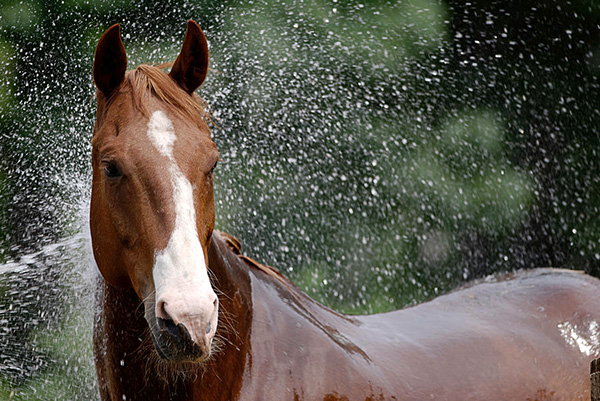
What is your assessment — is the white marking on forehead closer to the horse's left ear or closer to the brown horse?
the brown horse

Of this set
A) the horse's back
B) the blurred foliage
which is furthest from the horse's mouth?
the blurred foliage

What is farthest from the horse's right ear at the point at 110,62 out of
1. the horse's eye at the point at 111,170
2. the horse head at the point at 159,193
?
the horse's eye at the point at 111,170

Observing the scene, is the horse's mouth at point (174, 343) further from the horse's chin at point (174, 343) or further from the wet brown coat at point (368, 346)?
the wet brown coat at point (368, 346)

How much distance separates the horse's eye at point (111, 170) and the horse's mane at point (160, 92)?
0.16 metres

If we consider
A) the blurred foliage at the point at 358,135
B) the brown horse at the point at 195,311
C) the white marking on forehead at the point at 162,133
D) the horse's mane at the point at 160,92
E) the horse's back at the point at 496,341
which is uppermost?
the horse's mane at the point at 160,92

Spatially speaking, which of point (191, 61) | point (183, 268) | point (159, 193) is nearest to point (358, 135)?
point (191, 61)

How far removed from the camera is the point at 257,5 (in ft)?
21.0

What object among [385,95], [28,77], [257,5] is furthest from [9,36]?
[385,95]

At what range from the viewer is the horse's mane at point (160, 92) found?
6.42ft

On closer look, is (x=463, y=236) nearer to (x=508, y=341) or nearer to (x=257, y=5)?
(x=257, y=5)

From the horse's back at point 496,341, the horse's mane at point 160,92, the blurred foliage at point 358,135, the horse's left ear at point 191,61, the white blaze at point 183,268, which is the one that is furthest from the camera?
the blurred foliage at point 358,135

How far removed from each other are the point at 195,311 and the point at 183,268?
0.11 metres

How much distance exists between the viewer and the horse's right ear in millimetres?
1984

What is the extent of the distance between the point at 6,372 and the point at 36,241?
108cm
